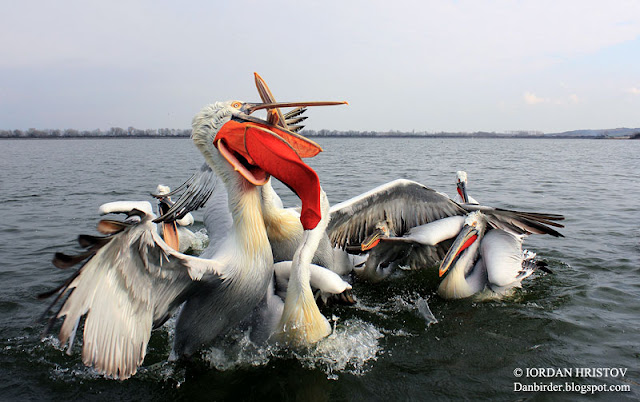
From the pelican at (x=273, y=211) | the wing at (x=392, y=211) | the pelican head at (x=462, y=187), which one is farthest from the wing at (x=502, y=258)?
the pelican at (x=273, y=211)

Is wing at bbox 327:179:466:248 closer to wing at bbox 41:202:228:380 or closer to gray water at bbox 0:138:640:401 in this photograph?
gray water at bbox 0:138:640:401

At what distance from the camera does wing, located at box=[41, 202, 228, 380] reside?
7.01ft

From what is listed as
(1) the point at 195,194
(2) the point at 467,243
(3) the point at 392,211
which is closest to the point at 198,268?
(1) the point at 195,194

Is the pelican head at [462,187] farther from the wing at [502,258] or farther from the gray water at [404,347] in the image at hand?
the wing at [502,258]

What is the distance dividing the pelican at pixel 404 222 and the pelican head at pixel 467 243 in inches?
4.2

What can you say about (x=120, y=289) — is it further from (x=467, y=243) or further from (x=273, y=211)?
(x=467, y=243)

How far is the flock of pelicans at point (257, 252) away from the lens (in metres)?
2.25

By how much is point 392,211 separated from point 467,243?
32.7 inches

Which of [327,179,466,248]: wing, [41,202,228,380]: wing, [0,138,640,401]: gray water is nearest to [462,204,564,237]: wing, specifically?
[327,179,466,248]: wing

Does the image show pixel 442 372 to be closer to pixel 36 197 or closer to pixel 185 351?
pixel 185 351

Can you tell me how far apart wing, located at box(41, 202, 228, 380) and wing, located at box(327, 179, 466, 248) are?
6.92 ft

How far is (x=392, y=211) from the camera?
4.77 m

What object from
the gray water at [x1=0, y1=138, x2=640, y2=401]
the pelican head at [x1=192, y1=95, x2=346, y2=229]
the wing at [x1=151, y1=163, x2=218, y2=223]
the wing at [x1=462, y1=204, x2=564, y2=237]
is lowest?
the gray water at [x1=0, y1=138, x2=640, y2=401]

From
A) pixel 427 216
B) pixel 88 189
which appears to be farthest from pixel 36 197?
pixel 427 216
